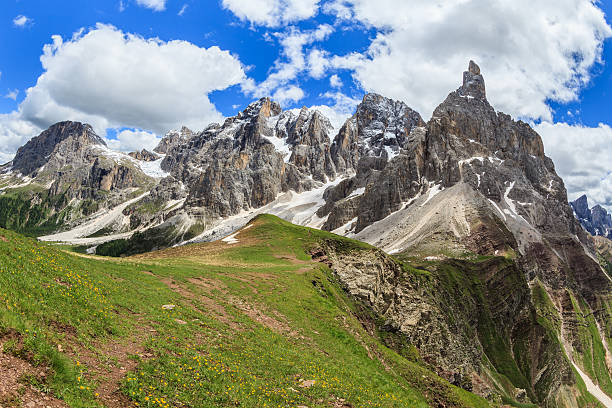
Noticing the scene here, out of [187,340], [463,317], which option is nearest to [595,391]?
[463,317]

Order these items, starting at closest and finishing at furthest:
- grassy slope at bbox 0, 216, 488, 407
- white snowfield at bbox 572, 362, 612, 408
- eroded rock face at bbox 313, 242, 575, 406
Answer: grassy slope at bbox 0, 216, 488, 407 → eroded rock face at bbox 313, 242, 575, 406 → white snowfield at bbox 572, 362, 612, 408

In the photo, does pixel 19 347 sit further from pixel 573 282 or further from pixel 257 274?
pixel 573 282

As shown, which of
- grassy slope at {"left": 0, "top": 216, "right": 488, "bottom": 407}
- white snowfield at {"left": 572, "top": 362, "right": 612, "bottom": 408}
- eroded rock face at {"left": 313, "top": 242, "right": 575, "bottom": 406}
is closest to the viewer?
grassy slope at {"left": 0, "top": 216, "right": 488, "bottom": 407}

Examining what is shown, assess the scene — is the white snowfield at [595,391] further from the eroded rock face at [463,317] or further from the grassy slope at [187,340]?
the grassy slope at [187,340]

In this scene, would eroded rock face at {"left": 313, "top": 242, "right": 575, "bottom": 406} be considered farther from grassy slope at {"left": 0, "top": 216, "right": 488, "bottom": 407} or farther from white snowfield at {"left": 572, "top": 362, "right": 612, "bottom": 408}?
white snowfield at {"left": 572, "top": 362, "right": 612, "bottom": 408}

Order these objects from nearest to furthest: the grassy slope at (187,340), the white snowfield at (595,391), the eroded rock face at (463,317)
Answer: the grassy slope at (187,340) < the eroded rock face at (463,317) < the white snowfield at (595,391)

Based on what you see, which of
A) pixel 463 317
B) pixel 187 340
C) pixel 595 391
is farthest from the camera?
pixel 595 391

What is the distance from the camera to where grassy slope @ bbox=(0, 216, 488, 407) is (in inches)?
495

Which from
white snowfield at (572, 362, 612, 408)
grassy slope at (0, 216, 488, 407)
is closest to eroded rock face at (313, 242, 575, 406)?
grassy slope at (0, 216, 488, 407)

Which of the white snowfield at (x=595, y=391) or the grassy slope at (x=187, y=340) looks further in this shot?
the white snowfield at (x=595, y=391)

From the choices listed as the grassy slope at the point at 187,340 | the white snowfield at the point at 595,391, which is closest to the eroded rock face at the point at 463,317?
the grassy slope at the point at 187,340

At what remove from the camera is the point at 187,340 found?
60.8ft

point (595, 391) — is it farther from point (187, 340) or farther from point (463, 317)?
point (187, 340)

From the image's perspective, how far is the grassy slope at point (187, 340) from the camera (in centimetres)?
1256
